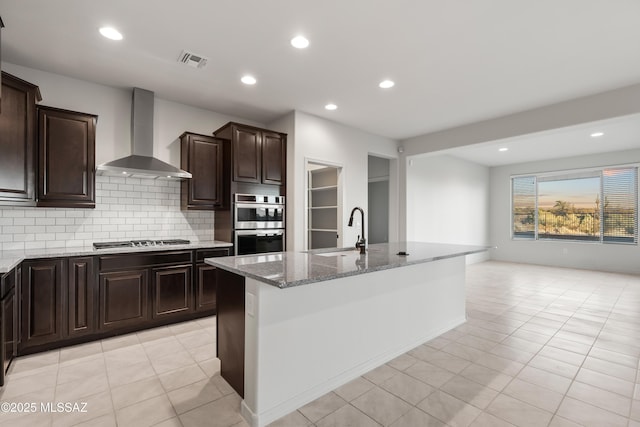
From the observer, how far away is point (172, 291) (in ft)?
11.6

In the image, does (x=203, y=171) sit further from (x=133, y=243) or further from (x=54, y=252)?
(x=54, y=252)

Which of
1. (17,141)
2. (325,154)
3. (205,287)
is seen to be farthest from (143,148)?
(325,154)

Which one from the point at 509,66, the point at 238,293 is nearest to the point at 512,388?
the point at 238,293

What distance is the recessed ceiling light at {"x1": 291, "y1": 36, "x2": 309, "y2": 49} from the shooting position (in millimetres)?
2748

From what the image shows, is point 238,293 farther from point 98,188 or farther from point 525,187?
point 525,187

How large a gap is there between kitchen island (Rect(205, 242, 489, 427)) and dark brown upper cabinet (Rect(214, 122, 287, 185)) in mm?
2031

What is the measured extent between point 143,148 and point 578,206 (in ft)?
31.8

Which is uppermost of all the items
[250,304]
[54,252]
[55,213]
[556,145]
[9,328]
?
[556,145]

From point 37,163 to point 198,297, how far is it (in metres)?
2.14

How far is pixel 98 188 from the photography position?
362 centimetres

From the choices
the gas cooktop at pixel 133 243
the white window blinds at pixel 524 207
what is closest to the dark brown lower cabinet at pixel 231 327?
the gas cooktop at pixel 133 243

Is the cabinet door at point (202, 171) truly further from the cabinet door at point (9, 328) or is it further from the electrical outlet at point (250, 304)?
the electrical outlet at point (250, 304)

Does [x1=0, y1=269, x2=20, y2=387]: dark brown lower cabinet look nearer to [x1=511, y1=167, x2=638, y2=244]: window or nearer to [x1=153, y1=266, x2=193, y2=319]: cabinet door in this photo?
[x1=153, y1=266, x2=193, y2=319]: cabinet door

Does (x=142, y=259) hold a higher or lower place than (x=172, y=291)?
higher
